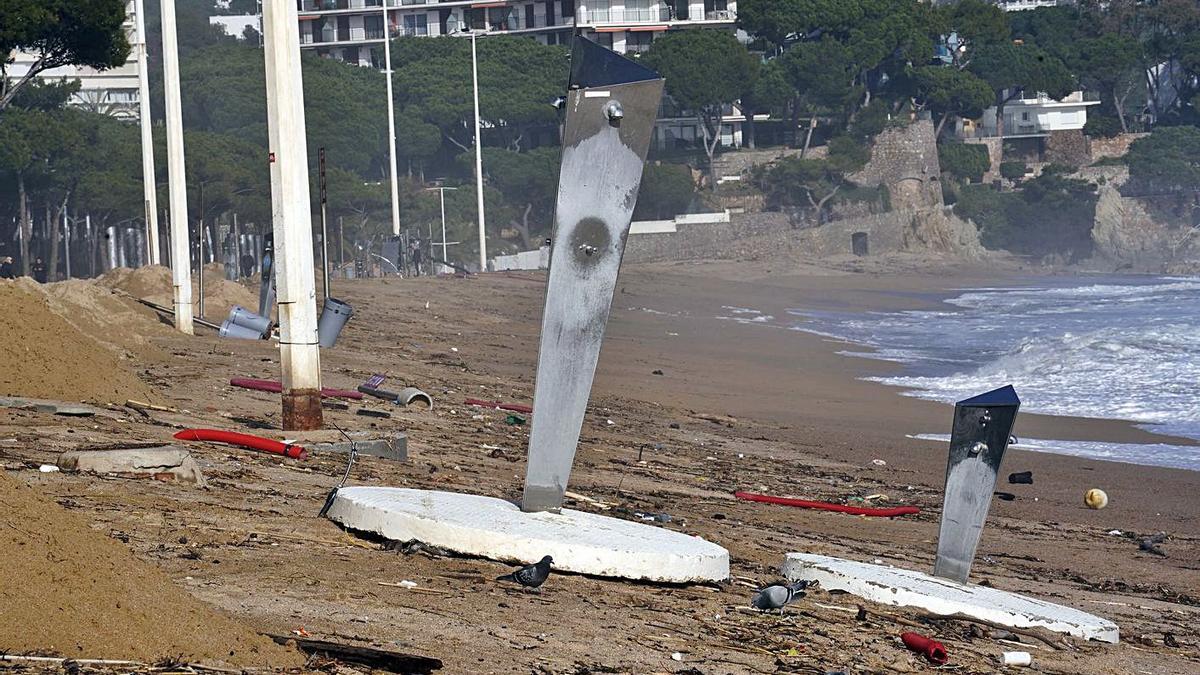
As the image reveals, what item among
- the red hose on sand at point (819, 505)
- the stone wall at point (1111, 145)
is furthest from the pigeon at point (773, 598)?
the stone wall at point (1111, 145)

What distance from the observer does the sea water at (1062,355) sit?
66.2 ft

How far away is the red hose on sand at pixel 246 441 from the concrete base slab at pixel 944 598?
3150 millimetres

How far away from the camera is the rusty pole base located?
A: 9.74 meters

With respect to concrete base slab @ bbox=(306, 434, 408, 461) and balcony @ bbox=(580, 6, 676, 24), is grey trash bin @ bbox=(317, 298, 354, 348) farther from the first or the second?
balcony @ bbox=(580, 6, 676, 24)

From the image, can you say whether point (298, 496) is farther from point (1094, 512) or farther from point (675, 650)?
point (1094, 512)

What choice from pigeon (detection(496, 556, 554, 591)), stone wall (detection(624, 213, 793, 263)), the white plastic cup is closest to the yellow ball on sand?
the white plastic cup

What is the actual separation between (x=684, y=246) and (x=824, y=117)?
1770cm

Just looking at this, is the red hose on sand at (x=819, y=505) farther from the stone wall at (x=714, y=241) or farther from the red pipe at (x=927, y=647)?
the stone wall at (x=714, y=241)

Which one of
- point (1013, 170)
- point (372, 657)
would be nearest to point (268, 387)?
point (372, 657)

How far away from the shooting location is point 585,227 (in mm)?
6555

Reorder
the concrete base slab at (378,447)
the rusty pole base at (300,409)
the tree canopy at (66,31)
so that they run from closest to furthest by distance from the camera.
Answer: the concrete base slab at (378,447) → the rusty pole base at (300,409) → the tree canopy at (66,31)

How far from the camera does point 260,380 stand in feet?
43.9

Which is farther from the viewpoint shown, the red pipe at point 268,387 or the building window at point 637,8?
the building window at point 637,8

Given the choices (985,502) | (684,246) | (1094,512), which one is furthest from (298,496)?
(684,246)
